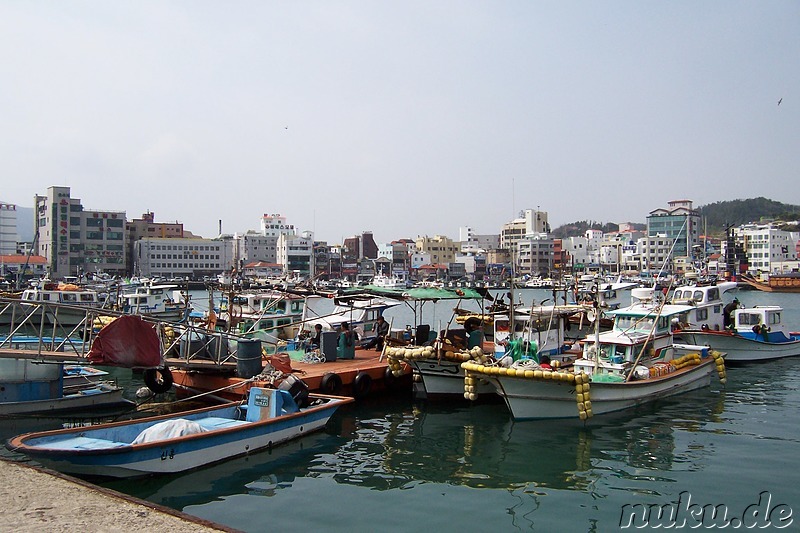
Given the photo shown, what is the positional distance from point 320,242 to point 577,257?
65.7 meters

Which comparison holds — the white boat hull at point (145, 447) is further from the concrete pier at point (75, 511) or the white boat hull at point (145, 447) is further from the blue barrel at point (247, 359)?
the blue barrel at point (247, 359)

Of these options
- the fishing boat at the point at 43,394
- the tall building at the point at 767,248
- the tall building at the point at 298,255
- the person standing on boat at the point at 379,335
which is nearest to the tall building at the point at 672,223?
the tall building at the point at 767,248

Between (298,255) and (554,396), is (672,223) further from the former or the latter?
(554,396)

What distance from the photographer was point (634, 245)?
16088cm

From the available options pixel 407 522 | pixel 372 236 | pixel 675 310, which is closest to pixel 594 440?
pixel 407 522

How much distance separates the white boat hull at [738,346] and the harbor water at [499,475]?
9072 millimetres

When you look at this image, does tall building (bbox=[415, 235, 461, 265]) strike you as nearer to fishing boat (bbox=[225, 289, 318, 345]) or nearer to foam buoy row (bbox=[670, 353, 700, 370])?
fishing boat (bbox=[225, 289, 318, 345])

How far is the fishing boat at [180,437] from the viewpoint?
11.8 m

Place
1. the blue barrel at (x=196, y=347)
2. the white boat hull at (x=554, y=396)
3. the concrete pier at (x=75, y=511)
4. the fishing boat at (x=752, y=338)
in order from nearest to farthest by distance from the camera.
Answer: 1. the concrete pier at (x=75, y=511)
2. the white boat hull at (x=554, y=396)
3. the blue barrel at (x=196, y=347)
4. the fishing boat at (x=752, y=338)

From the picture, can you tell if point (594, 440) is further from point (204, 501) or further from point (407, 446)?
point (204, 501)

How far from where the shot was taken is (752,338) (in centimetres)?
3034

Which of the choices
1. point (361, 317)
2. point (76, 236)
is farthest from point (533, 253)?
point (361, 317)

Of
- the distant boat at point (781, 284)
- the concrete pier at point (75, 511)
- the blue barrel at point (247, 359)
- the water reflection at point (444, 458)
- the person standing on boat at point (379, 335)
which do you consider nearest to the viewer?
the concrete pier at point (75, 511)

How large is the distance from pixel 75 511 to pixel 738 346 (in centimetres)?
2821
